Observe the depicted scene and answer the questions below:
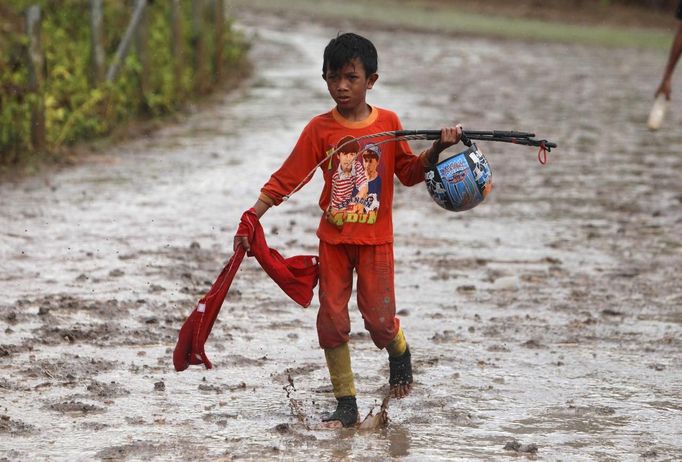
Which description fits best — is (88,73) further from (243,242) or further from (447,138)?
(447,138)

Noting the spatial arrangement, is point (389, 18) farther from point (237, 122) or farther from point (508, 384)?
point (508, 384)

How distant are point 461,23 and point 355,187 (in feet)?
76.3

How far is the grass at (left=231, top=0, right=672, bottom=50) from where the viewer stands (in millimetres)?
25844

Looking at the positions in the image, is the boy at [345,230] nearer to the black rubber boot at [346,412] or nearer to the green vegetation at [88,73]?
the black rubber boot at [346,412]

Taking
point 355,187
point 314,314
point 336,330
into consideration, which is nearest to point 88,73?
point 314,314

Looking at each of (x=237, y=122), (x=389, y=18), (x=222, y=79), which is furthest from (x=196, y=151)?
(x=389, y=18)

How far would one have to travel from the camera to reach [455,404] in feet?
17.6

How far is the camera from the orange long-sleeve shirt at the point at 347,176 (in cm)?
509

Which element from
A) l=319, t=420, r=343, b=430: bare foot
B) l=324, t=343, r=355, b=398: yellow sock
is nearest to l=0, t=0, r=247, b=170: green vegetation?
l=324, t=343, r=355, b=398: yellow sock

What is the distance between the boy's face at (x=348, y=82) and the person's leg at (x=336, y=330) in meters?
0.58

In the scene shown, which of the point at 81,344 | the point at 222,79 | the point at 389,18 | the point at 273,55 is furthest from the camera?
the point at 389,18

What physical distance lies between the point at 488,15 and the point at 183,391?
25658mm

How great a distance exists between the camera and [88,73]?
40.8 feet

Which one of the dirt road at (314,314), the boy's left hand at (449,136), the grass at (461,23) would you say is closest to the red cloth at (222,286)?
the dirt road at (314,314)
